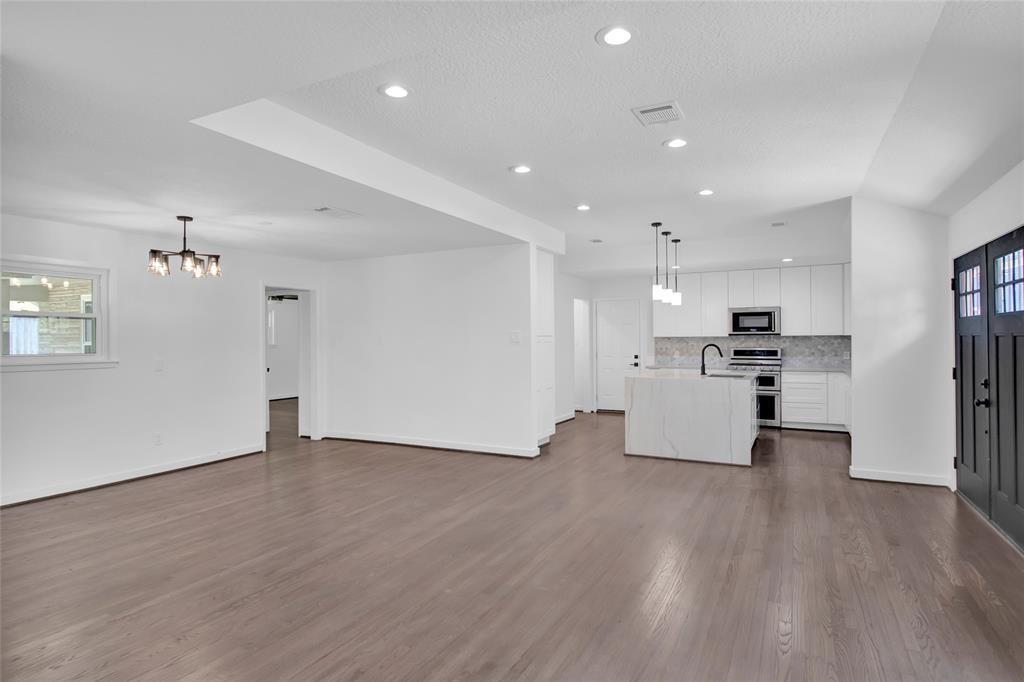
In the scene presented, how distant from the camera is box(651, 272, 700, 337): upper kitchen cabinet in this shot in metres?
8.71

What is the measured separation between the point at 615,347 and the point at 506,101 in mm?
7051

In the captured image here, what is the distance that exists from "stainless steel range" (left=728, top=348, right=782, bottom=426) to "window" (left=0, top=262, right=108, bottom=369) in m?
7.83

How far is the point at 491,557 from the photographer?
11.3ft

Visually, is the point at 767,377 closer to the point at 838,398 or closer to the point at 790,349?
the point at 790,349

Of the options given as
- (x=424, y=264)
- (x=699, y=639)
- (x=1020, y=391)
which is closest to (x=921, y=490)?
(x=1020, y=391)

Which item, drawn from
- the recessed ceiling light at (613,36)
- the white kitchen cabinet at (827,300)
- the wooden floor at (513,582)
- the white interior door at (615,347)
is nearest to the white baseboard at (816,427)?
the white kitchen cabinet at (827,300)

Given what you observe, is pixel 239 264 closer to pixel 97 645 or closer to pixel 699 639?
pixel 97 645

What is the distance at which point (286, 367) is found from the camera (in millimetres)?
12852

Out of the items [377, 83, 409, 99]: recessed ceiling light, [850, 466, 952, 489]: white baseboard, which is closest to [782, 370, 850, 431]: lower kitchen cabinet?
[850, 466, 952, 489]: white baseboard

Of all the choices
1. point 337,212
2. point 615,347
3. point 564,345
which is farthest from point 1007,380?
point 615,347

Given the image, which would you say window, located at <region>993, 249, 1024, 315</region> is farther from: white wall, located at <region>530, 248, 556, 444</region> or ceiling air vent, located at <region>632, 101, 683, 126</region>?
white wall, located at <region>530, 248, 556, 444</region>

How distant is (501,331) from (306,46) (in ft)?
14.6

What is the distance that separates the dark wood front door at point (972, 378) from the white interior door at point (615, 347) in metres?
5.22

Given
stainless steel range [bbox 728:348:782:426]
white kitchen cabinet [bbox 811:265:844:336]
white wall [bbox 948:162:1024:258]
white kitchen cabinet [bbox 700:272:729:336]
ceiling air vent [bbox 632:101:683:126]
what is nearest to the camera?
ceiling air vent [bbox 632:101:683:126]
